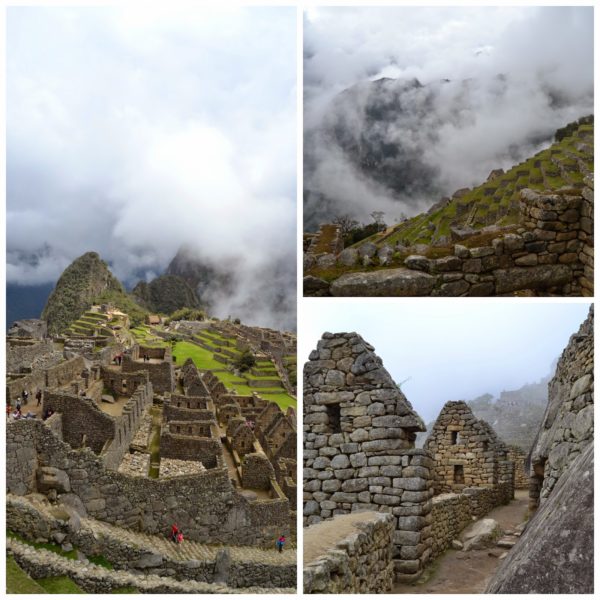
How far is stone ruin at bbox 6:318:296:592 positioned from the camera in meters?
9.84

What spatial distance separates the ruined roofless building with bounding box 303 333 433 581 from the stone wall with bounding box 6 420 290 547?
653 centimetres

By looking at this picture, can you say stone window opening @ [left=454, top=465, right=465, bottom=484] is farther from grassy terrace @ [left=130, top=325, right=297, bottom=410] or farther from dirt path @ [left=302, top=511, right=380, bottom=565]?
grassy terrace @ [left=130, top=325, right=297, bottom=410]

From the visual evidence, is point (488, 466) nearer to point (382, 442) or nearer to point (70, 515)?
point (382, 442)

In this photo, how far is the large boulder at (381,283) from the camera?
518cm

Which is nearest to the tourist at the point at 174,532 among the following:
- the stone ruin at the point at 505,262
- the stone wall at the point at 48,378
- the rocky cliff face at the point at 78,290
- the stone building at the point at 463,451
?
the stone wall at the point at 48,378

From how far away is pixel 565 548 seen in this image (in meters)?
3.96

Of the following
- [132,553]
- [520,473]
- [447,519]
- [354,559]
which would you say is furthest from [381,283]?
[520,473]

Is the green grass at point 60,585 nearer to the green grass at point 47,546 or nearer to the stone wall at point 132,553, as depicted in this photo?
the green grass at point 47,546

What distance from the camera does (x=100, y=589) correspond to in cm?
775

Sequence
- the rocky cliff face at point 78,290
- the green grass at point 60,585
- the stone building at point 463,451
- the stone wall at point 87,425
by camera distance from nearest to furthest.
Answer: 1. the green grass at point 60,585
2. the stone building at point 463,451
3. the stone wall at point 87,425
4. the rocky cliff face at point 78,290

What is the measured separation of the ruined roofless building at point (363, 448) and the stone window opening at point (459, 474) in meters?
5.49

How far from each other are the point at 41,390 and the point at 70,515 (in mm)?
Answer: 5388

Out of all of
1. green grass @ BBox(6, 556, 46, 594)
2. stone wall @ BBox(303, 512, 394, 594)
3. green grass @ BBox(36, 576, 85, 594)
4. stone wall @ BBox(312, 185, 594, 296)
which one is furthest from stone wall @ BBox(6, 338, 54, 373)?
stone wall @ BBox(312, 185, 594, 296)

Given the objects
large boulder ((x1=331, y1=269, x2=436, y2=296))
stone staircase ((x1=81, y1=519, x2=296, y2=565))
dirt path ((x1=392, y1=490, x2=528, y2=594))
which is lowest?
stone staircase ((x1=81, y1=519, x2=296, y2=565))
